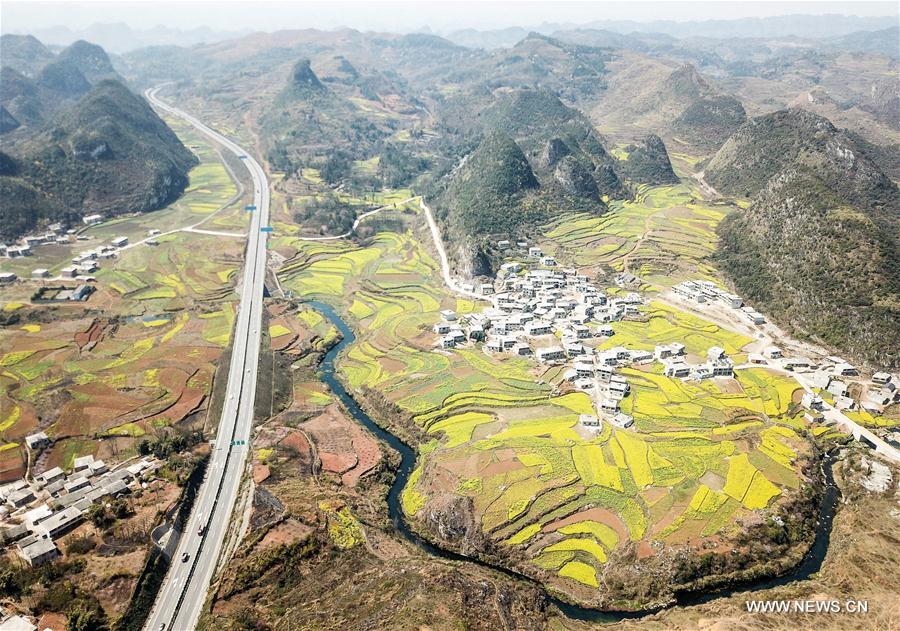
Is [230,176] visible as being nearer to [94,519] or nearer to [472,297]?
[472,297]

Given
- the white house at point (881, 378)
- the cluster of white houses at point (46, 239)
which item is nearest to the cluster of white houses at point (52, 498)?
the cluster of white houses at point (46, 239)

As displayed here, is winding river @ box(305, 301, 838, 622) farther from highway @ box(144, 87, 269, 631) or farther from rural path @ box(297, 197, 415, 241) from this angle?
rural path @ box(297, 197, 415, 241)

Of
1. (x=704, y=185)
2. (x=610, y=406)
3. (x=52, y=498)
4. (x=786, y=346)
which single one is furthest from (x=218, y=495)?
(x=704, y=185)

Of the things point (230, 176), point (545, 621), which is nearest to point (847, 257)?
point (545, 621)

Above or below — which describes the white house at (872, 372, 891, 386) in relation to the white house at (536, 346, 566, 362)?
below

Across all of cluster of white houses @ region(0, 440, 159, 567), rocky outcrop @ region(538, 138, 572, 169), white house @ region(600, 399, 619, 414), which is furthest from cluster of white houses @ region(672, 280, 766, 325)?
cluster of white houses @ region(0, 440, 159, 567)

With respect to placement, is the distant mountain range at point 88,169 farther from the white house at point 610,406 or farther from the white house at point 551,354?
the white house at point 610,406

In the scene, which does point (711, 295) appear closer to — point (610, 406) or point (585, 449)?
point (610, 406)
